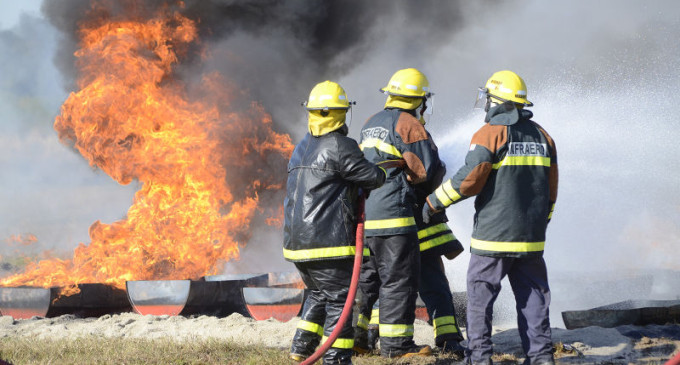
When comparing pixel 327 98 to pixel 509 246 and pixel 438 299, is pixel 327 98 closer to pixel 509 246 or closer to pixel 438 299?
pixel 509 246

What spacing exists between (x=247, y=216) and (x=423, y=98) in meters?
7.16

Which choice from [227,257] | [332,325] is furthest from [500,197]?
[227,257]

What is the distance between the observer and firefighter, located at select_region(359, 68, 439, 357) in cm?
453

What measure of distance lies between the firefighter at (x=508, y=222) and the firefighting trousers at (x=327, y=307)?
914 mm

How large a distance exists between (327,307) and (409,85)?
2052 mm

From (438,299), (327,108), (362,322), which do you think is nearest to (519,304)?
(438,299)

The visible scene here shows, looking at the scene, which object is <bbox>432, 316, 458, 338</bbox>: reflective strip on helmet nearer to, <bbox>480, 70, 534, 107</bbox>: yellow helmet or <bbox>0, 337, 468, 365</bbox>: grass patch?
<bbox>0, 337, 468, 365</bbox>: grass patch

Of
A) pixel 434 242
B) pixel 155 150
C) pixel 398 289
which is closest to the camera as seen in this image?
pixel 398 289

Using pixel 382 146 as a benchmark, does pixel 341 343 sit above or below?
below

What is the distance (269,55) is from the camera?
12.1 meters

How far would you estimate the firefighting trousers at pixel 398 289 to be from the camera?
4.52 meters

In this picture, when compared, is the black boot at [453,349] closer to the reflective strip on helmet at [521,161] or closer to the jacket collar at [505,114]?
the reflective strip on helmet at [521,161]

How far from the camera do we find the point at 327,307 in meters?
3.86

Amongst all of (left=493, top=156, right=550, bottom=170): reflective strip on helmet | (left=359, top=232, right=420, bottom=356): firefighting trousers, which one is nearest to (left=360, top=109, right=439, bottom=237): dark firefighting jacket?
(left=359, top=232, right=420, bottom=356): firefighting trousers
